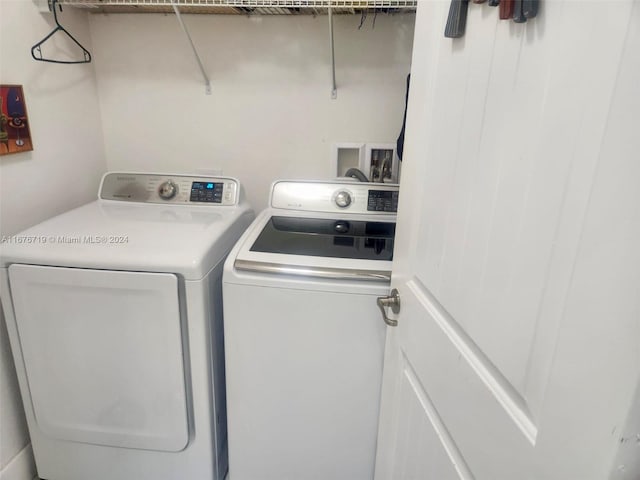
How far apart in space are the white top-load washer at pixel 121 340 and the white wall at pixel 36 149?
95mm

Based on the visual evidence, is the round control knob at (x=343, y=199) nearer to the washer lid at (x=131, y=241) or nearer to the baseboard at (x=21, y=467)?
the washer lid at (x=131, y=241)

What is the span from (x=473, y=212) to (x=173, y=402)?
1.17 metres

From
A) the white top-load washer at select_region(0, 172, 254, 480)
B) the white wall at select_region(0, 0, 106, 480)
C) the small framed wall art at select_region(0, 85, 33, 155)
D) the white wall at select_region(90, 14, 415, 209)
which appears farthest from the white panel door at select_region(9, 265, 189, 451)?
the white wall at select_region(90, 14, 415, 209)

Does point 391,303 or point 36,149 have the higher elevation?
point 36,149

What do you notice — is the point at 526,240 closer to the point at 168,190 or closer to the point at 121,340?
the point at 121,340

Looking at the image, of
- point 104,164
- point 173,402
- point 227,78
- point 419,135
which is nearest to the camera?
point 419,135

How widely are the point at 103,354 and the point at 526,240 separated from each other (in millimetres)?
1330

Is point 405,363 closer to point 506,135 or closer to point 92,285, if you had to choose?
point 506,135

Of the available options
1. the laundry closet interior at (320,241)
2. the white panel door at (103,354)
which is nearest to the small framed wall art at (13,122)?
the laundry closet interior at (320,241)

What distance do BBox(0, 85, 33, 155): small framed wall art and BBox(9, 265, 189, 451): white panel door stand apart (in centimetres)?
47

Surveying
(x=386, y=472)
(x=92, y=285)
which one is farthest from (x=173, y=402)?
(x=386, y=472)

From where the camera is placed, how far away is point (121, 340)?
1326 mm

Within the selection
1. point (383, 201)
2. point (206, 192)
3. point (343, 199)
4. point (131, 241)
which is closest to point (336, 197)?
point (343, 199)

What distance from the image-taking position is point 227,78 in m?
1.89
